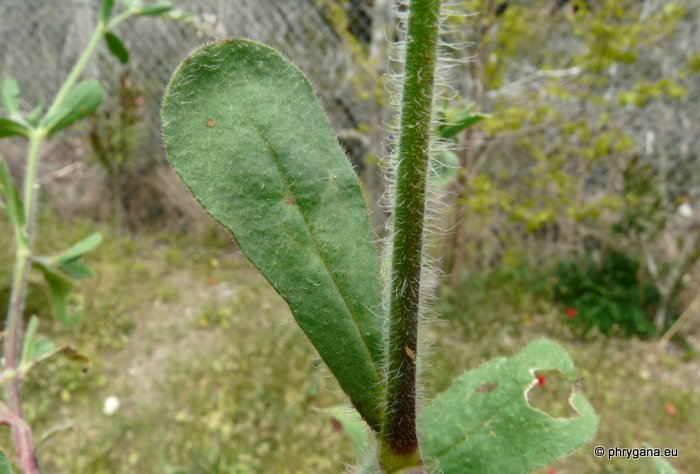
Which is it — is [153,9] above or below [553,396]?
above

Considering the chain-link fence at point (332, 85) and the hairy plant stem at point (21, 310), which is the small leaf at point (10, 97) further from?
the chain-link fence at point (332, 85)

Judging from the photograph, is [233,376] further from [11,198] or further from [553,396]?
[11,198]

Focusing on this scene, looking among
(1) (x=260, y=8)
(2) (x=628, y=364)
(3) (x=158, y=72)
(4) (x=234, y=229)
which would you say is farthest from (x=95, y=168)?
(4) (x=234, y=229)

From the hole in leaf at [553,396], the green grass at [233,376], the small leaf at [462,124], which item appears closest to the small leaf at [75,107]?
the small leaf at [462,124]

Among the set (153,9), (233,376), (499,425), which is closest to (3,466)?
(499,425)

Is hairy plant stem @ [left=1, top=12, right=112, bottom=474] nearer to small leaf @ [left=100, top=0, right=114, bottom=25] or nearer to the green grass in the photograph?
small leaf @ [left=100, top=0, right=114, bottom=25]

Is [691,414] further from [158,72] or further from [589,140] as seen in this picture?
[158,72]
